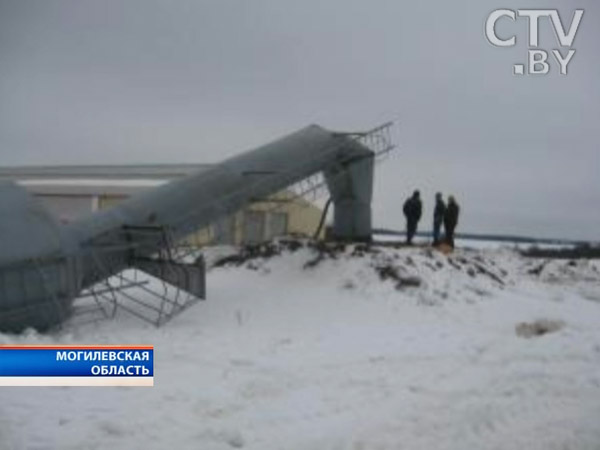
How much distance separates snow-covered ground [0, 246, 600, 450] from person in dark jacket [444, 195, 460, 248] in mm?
2173

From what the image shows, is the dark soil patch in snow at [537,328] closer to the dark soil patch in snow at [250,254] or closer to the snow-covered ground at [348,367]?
the snow-covered ground at [348,367]

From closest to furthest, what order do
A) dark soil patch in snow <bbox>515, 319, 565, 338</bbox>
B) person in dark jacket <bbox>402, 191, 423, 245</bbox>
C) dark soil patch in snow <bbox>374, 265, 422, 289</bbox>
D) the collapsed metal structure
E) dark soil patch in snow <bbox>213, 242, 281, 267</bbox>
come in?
the collapsed metal structure
dark soil patch in snow <bbox>515, 319, 565, 338</bbox>
dark soil patch in snow <bbox>374, 265, 422, 289</bbox>
dark soil patch in snow <bbox>213, 242, 281, 267</bbox>
person in dark jacket <bbox>402, 191, 423, 245</bbox>

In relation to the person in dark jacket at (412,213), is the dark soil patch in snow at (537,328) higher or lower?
lower

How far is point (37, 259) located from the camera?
8.98 metres

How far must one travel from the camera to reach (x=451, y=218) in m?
16.4

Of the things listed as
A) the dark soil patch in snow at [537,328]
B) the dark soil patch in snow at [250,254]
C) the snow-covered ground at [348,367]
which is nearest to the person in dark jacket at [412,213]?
the snow-covered ground at [348,367]

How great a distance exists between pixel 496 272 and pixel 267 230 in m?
13.2

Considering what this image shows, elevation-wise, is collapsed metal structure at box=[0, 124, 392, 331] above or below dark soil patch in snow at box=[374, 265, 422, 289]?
above

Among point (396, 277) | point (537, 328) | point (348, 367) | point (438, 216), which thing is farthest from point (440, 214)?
point (348, 367)

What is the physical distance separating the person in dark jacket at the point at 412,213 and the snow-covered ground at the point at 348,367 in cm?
234

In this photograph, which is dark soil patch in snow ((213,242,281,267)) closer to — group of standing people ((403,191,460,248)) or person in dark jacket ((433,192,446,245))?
group of standing people ((403,191,460,248))

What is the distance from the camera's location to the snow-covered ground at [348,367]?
5.40 m

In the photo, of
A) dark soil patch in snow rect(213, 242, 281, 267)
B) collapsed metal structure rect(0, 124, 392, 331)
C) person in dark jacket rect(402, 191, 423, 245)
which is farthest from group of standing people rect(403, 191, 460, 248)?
dark soil patch in snow rect(213, 242, 281, 267)

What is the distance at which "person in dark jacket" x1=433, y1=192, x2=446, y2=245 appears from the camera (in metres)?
16.7
